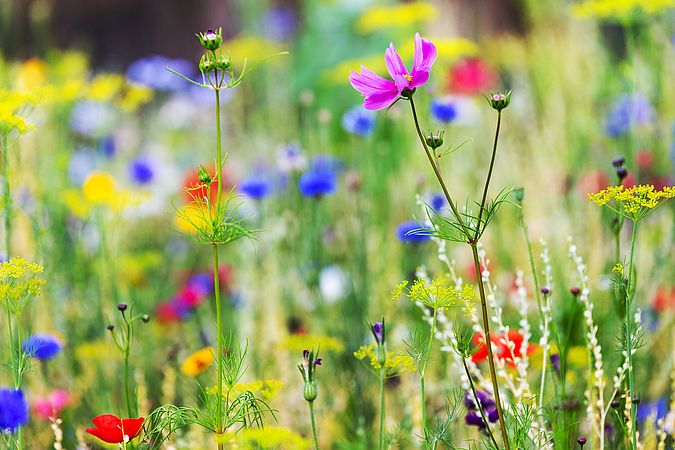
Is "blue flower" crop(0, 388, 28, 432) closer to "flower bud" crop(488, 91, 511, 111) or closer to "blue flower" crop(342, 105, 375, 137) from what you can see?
"flower bud" crop(488, 91, 511, 111)

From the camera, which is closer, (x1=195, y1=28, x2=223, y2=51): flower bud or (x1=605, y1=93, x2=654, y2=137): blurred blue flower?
(x1=195, y1=28, x2=223, y2=51): flower bud

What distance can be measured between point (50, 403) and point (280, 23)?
3.82 meters

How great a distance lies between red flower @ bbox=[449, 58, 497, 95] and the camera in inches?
131

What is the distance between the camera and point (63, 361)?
1779mm

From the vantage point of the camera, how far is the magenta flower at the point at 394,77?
0.87 m

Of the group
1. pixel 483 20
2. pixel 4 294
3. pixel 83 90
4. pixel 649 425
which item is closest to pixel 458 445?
pixel 649 425

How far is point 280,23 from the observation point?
486cm

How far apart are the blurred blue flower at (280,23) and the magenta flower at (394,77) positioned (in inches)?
127

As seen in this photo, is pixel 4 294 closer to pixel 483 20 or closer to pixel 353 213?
pixel 353 213

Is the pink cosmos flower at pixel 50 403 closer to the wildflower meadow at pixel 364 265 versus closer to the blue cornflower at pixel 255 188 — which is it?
the wildflower meadow at pixel 364 265

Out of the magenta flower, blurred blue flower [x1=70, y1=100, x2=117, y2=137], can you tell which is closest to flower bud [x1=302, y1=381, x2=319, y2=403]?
the magenta flower

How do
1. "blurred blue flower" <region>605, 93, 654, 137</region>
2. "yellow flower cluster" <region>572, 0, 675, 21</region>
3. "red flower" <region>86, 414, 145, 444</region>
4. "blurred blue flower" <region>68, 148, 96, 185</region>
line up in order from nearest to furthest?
"red flower" <region>86, 414, 145, 444</region> → "yellow flower cluster" <region>572, 0, 675, 21</region> → "blurred blue flower" <region>605, 93, 654, 137</region> → "blurred blue flower" <region>68, 148, 96, 185</region>

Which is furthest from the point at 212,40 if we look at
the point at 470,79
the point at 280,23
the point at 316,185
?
the point at 280,23

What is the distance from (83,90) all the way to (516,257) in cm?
113
